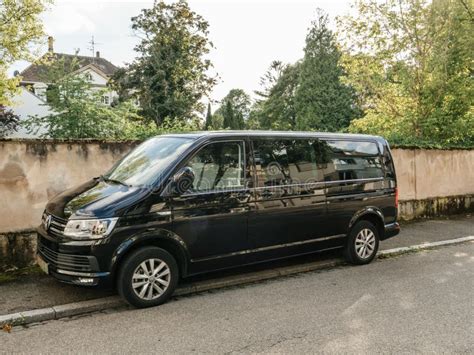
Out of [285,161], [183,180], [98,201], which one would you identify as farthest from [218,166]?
[98,201]

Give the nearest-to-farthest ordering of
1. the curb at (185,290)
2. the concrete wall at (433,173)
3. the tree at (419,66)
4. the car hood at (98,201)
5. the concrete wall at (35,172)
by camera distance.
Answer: the curb at (185,290)
the car hood at (98,201)
the concrete wall at (35,172)
the concrete wall at (433,173)
the tree at (419,66)

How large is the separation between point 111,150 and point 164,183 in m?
2.63

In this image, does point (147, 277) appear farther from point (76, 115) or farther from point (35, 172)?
point (76, 115)

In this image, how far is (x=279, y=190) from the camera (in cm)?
567

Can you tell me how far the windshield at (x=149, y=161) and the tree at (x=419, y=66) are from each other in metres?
7.99

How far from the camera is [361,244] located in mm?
6652

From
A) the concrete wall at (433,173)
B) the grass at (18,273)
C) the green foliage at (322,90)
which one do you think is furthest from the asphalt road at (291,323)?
the green foliage at (322,90)

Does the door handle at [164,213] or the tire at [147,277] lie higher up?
the door handle at [164,213]

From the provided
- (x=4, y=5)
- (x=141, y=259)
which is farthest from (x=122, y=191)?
(x=4, y=5)

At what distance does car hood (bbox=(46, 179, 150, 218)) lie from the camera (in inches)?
179

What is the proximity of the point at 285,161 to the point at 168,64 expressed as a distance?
28649 mm

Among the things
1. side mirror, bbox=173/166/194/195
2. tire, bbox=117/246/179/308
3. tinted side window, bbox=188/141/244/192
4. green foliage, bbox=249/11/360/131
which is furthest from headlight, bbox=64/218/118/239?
green foliage, bbox=249/11/360/131

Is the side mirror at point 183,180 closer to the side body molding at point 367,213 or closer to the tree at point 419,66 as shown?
the side body molding at point 367,213

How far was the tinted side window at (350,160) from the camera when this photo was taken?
6.28 meters
